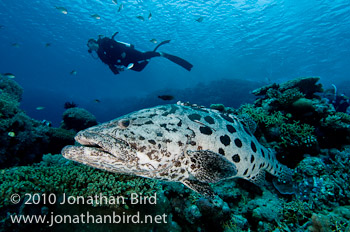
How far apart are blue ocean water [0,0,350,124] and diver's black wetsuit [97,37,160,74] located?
9.16 m

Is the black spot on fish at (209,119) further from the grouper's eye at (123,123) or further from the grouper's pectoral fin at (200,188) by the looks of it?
the grouper's eye at (123,123)

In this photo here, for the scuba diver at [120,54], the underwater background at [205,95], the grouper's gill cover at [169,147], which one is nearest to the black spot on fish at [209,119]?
the grouper's gill cover at [169,147]

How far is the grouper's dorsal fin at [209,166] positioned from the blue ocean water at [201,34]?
15.8 metres

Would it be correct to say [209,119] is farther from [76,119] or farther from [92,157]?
[76,119]

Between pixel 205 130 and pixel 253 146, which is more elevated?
pixel 205 130

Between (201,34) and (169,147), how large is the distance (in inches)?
1468

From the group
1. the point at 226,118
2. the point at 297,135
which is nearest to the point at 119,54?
the point at 226,118

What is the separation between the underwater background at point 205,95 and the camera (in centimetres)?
306

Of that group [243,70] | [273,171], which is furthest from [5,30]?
[243,70]

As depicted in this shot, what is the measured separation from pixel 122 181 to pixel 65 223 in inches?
40.6

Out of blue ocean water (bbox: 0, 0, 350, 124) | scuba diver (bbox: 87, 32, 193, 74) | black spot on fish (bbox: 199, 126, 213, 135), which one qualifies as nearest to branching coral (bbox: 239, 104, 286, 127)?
black spot on fish (bbox: 199, 126, 213, 135)

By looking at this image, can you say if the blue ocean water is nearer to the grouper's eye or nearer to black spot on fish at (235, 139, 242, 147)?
black spot on fish at (235, 139, 242, 147)

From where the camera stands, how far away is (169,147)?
2260 mm

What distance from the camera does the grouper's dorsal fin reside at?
2.27m
